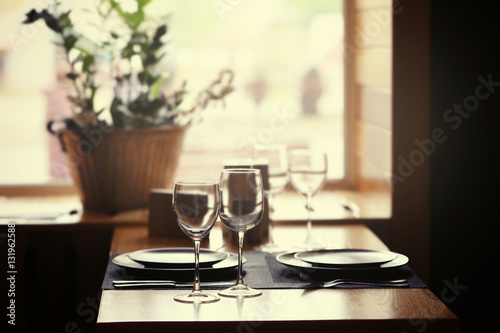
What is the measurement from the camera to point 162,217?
1.93 m

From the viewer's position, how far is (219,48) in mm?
2803

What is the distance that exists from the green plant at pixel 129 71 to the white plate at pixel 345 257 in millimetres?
918

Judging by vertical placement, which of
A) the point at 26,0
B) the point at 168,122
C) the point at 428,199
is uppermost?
the point at 26,0

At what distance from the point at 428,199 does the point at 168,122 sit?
0.84 metres

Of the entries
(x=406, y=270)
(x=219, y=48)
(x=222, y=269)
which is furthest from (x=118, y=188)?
(x=406, y=270)

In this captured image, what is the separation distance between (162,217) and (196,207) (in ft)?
2.29

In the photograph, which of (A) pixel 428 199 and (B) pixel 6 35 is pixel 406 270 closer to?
(A) pixel 428 199

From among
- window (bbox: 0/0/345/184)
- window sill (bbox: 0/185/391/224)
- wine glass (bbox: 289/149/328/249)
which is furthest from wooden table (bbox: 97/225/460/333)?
window (bbox: 0/0/345/184)

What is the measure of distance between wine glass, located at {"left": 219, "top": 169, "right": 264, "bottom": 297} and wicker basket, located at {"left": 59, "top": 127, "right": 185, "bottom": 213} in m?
1.01

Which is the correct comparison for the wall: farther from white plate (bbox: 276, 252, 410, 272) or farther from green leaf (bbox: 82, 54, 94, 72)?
green leaf (bbox: 82, 54, 94, 72)

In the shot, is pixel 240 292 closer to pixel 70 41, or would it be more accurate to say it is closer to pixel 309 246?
pixel 309 246

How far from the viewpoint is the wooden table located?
115cm

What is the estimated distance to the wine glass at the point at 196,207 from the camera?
125 cm

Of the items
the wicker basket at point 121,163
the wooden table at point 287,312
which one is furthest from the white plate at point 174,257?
the wicker basket at point 121,163
